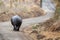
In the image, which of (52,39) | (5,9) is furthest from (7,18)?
(52,39)

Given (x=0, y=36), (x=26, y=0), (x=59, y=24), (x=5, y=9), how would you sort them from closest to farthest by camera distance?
(x=0, y=36) < (x=59, y=24) < (x=5, y=9) < (x=26, y=0)

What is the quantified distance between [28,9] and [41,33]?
34.2ft

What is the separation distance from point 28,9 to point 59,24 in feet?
33.3

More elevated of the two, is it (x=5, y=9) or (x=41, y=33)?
(x=41, y=33)

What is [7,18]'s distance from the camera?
55.8 feet

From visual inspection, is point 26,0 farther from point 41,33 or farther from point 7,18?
point 41,33

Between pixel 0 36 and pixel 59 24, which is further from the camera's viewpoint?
pixel 59 24

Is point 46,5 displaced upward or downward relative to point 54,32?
downward

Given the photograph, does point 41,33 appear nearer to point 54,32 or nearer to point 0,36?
point 54,32

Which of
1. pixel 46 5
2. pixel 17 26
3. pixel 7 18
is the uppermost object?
pixel 17 26

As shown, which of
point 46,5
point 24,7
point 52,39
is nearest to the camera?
point 52,39

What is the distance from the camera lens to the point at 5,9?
18531 mm

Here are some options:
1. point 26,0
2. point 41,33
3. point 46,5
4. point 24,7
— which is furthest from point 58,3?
point 46,5

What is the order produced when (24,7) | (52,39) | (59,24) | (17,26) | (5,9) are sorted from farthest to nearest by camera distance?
(24,7), (5,9), (17,26), (59,24), (52,39)
